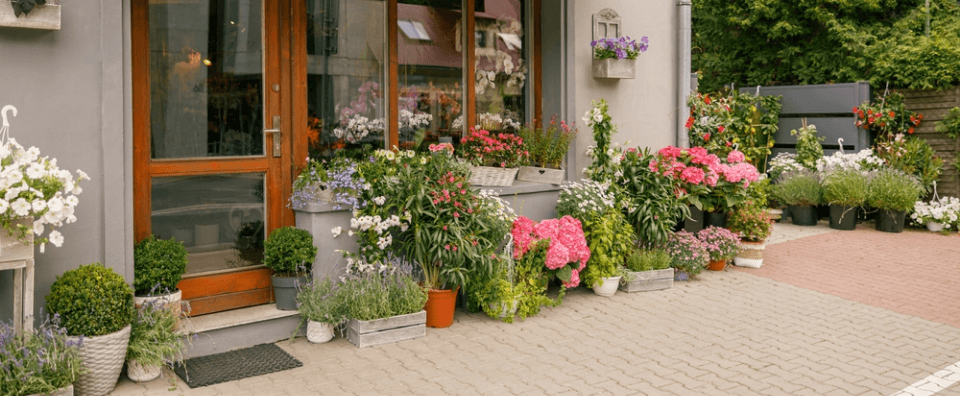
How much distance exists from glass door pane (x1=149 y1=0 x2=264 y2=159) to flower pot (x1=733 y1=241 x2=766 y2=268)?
4.98 meters

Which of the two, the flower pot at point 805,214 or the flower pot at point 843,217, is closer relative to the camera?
the flower pot at point 843,217

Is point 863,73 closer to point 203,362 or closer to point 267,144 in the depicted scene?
point 267,144

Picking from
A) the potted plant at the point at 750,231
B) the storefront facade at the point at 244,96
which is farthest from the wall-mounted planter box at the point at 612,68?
the potted plant at the point at 750,231

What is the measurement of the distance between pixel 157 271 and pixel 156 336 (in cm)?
42

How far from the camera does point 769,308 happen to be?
6.32 metres

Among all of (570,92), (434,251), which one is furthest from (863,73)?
(434,251)

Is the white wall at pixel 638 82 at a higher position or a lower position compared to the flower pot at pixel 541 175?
higher

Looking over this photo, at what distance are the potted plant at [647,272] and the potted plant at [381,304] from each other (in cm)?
211

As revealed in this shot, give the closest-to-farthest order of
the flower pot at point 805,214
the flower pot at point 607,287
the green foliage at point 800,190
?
the flower pot at point 607,287 → the green foliage at point 800,190 → the flower pot at point 805,214

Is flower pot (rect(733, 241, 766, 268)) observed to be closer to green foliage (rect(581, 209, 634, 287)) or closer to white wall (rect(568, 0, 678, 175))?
white wall (rect(568, 0, 678, 175))

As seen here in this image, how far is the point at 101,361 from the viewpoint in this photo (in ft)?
13.5

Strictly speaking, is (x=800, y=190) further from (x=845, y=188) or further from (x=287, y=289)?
(x=287, y=289)

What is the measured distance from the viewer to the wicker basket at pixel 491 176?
6411 mm

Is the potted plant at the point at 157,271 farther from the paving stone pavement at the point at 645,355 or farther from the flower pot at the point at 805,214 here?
the flower pot at the point at 805,214
